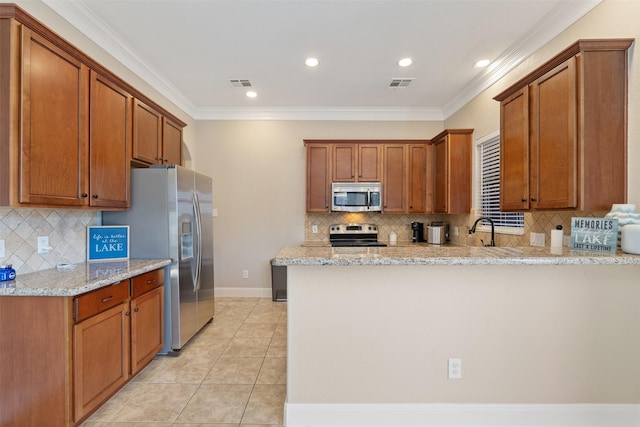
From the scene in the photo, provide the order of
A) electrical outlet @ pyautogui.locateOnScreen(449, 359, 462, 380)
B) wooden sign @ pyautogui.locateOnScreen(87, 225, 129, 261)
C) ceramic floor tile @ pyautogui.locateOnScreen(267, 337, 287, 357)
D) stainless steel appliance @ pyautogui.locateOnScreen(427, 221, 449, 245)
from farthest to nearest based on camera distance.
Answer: stainless steel appliance @ pyautogui.locateOnScreen(427, 221, 449, 245) → ceramic floor tile @ pyautogui.locateOnScreen(267, 337, 287, 357) → wooden sign @ pyautogui.locateOnScreen(87, 225, 129, 261) → electrical outlet @ pyautogui.locateOnScreen(449, 359, 462, 380)

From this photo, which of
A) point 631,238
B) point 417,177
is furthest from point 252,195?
point 631,238

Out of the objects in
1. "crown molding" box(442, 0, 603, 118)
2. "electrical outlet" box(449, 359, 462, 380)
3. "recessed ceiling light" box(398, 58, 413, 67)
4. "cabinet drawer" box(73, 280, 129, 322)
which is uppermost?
"recessed ceiling light" box(398, 58, 413, 67)

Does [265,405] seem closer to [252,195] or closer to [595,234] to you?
[595,234]

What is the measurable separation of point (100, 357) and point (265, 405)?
114 centimetres

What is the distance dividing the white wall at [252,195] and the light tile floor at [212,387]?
142 cm

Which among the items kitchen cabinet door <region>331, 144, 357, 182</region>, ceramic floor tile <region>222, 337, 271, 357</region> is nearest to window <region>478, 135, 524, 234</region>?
kitchen cabinet door <region>331, 144, 357, 182</region>

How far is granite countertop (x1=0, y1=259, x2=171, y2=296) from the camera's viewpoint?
1731mm

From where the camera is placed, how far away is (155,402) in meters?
2.19

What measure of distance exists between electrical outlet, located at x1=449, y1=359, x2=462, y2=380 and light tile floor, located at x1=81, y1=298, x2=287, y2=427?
1122mm

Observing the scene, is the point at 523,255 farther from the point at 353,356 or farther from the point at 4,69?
the point at 4,69

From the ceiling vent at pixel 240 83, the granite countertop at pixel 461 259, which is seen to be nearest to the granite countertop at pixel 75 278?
the granite countertop at pixel 461 259

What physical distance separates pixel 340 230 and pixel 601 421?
129 inches

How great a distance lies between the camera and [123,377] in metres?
2.25

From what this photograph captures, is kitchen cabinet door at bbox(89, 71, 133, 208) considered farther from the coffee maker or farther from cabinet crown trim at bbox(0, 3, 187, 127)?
the coffee maker
